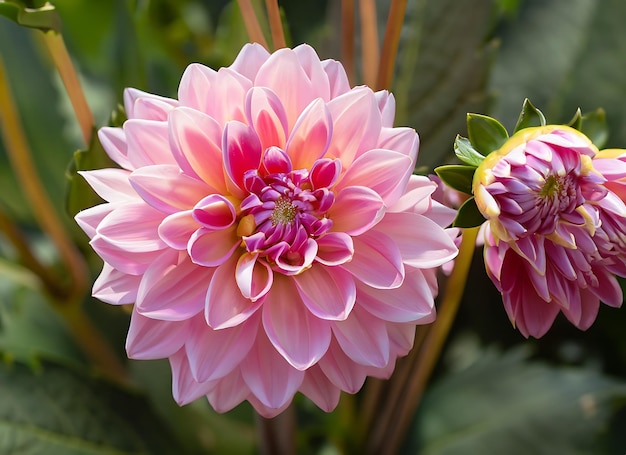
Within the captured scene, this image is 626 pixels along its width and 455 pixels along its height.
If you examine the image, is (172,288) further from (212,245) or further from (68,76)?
(68,76)

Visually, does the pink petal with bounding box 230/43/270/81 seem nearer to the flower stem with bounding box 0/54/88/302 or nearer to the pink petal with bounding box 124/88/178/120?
the pink petal with bounding box 124/88/178/120

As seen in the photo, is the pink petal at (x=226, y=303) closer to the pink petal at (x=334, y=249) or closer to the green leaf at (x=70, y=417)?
the pink petal at (x=334, y=249)

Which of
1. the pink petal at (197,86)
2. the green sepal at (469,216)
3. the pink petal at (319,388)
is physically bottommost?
the pink petal at (319,388)

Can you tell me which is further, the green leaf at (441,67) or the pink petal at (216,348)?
the green leaf at (441,67)

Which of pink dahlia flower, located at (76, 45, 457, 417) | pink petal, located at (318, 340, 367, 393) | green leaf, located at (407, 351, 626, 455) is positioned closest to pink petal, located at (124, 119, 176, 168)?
pink dahlia flower, located at (76, 45, 457, 417)

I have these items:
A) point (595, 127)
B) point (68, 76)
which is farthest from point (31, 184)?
point (595, 127)

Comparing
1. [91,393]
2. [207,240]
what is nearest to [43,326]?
[91,393]

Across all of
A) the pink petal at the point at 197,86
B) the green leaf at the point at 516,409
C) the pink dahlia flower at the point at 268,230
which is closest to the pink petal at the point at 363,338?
the pink dahlia flower at the point at 268,230
